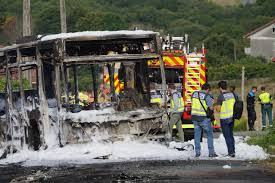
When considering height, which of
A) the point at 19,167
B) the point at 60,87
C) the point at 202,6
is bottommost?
the point at 19,167

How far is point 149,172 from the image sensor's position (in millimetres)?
14078

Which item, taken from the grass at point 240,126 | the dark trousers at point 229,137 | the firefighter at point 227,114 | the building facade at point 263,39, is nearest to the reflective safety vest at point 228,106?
the firefighter at point 227,114

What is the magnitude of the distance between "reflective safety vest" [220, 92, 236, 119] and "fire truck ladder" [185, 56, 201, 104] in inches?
236

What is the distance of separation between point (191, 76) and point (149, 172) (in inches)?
359

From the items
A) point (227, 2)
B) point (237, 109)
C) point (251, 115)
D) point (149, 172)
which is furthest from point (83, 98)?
point (227, 2)

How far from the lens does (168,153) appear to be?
55.7ft

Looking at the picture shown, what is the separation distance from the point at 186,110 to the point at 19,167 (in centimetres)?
763

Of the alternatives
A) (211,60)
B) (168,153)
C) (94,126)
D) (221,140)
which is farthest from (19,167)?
(211,60)

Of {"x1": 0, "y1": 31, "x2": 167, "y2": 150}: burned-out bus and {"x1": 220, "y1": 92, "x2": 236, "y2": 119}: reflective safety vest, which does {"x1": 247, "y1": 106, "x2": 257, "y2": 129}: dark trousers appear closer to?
{"x1": 0, "y1": 31, "x2": 167, "y2": 150}: burned-out bus

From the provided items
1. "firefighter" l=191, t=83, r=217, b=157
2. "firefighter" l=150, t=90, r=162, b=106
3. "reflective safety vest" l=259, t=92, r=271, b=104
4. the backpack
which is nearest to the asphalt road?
"firefighter" l=191, t=83, r=217, b=157

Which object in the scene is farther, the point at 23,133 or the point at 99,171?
the point at 23,133

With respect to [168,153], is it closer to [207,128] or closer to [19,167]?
[207,128]

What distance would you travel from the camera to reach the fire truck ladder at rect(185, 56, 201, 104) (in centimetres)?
2286


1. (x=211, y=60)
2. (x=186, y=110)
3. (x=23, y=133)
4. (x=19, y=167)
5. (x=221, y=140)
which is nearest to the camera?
(x=19, y=167)
